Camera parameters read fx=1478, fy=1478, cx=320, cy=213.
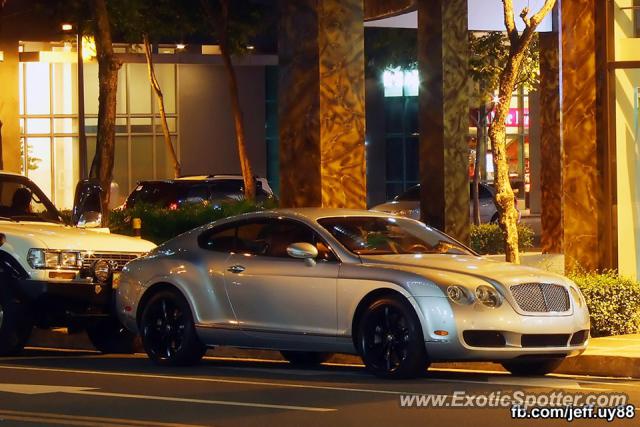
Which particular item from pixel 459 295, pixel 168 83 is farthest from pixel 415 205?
pixel 168 83

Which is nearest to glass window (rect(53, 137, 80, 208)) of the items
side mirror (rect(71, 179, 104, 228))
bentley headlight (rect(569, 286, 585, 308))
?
side mirror (rect(71, 179, 104, 228))

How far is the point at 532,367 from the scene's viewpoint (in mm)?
13016

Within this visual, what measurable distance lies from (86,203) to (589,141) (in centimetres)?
588

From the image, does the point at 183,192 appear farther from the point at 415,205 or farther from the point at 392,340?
the point at 392,340

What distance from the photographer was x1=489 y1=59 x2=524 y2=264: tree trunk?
16844 millimetres

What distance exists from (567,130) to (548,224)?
7.96 m

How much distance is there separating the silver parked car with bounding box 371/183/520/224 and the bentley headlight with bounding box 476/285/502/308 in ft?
61.8

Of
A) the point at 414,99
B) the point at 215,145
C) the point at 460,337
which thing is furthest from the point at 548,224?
the point at 414,99

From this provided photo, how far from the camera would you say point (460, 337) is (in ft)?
39.0

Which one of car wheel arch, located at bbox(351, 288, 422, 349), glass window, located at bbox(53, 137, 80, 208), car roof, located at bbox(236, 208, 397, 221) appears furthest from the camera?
glass window, located at bbox(53, 137, 80, 208)

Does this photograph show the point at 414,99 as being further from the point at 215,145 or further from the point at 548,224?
the point at 548,224

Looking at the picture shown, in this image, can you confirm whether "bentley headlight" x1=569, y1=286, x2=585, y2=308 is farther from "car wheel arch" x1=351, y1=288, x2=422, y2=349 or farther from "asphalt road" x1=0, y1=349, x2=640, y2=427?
"car wheel arch" x1=351, y1=288, x2=422, y2=349

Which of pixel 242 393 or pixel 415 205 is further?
pixel 415 205

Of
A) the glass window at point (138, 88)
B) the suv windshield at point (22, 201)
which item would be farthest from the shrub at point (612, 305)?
the glass window at point (138, 88)
